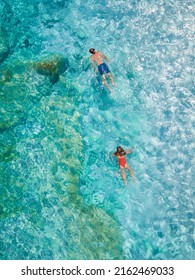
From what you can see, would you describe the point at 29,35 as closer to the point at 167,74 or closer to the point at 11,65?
the point at 11,65

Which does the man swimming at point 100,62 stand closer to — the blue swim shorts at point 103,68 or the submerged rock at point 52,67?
the blue swim shorts at point 103,68

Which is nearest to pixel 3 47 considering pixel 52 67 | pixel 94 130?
pixel 52 67

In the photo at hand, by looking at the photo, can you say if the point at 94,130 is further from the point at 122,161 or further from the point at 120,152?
the point at 122,161

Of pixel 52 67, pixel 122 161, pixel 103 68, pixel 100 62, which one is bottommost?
pixel 122 161

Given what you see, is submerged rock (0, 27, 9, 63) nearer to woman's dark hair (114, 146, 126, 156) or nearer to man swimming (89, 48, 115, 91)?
man swimming (89, 48, 115, 91)

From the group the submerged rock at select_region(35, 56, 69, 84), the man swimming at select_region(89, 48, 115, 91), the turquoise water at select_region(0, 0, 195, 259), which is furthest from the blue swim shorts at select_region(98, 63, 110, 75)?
the submerged rock at select_region(35, 56, 69, 84)
